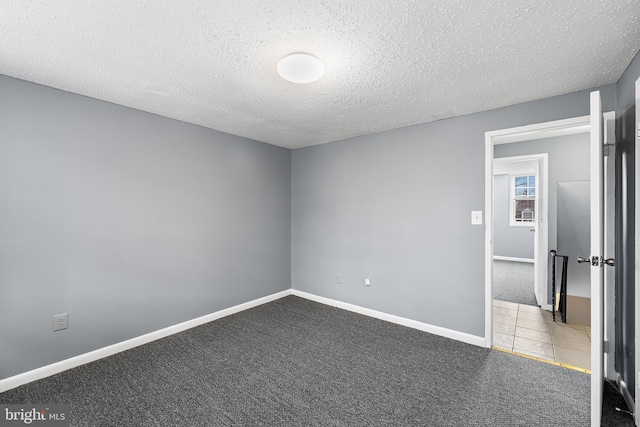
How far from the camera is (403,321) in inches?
129

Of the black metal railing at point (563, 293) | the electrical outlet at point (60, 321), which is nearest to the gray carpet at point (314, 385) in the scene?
the electrical outlet at point (60, 321)

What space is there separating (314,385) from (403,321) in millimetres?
1539

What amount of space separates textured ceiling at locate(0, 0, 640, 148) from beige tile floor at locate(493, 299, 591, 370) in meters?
2.36

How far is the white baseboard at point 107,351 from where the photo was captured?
6.87 feet

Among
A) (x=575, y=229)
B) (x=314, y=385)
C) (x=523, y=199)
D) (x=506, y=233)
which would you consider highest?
(x=523, y=199)

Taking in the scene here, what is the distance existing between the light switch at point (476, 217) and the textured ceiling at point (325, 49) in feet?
3.37

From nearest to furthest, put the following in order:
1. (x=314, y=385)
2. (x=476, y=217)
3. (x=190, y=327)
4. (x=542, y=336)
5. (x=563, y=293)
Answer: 1. (x=314, y=385)
2. (x=476, y=217)
3. (x=542, y=336)
4. (x=190, y=327)
5. (x=563, y=293)

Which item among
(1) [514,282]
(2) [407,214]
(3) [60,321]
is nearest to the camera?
(3) [60,321]

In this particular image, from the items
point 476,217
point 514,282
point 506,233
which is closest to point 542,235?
point 514,282

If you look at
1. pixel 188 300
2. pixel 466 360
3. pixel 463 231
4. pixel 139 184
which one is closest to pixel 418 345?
pixel 466 360

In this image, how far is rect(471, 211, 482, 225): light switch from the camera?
9.15ft

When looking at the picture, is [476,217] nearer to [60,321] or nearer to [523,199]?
[60,321]

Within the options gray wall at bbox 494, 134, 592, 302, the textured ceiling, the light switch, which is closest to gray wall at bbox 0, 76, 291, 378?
the textured ceiling

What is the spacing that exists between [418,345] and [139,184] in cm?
322
